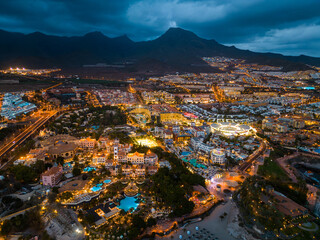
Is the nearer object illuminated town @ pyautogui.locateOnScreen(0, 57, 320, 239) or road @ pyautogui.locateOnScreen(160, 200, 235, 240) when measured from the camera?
road @ pyautogui.locateOnScreen(160, 200, 235, 240)

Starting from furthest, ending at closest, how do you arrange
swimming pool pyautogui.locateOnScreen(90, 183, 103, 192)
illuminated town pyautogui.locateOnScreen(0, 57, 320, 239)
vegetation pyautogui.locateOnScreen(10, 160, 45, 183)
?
vegetation pyautogui.locateOnScreen(10, 160, 45, 183)
swimming pool pyautogui.locateOnScreen(90, 183, 103, 192)
illuminated town pyautogui.locateOnScreen(0, 57, 320, 239)

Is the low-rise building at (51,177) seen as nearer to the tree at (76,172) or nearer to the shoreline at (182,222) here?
the tree at (76,172)

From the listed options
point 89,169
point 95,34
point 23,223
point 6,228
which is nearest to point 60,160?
point 89,169

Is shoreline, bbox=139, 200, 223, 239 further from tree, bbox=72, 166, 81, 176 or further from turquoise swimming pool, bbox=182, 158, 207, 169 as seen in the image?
tree, bbox=72, 166, 81, 176

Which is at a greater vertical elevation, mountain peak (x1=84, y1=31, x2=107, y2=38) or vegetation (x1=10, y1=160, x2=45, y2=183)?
mountain peak (x1=84, y1=31, x2=107, y2=38)

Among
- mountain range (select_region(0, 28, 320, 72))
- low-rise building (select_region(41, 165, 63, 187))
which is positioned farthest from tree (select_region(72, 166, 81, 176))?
mountain range (select_region(0, 28, 320, 72))

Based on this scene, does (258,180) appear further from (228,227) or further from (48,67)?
(48,67)

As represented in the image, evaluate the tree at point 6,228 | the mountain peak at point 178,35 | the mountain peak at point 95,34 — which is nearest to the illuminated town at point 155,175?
the tree at point 6,228
